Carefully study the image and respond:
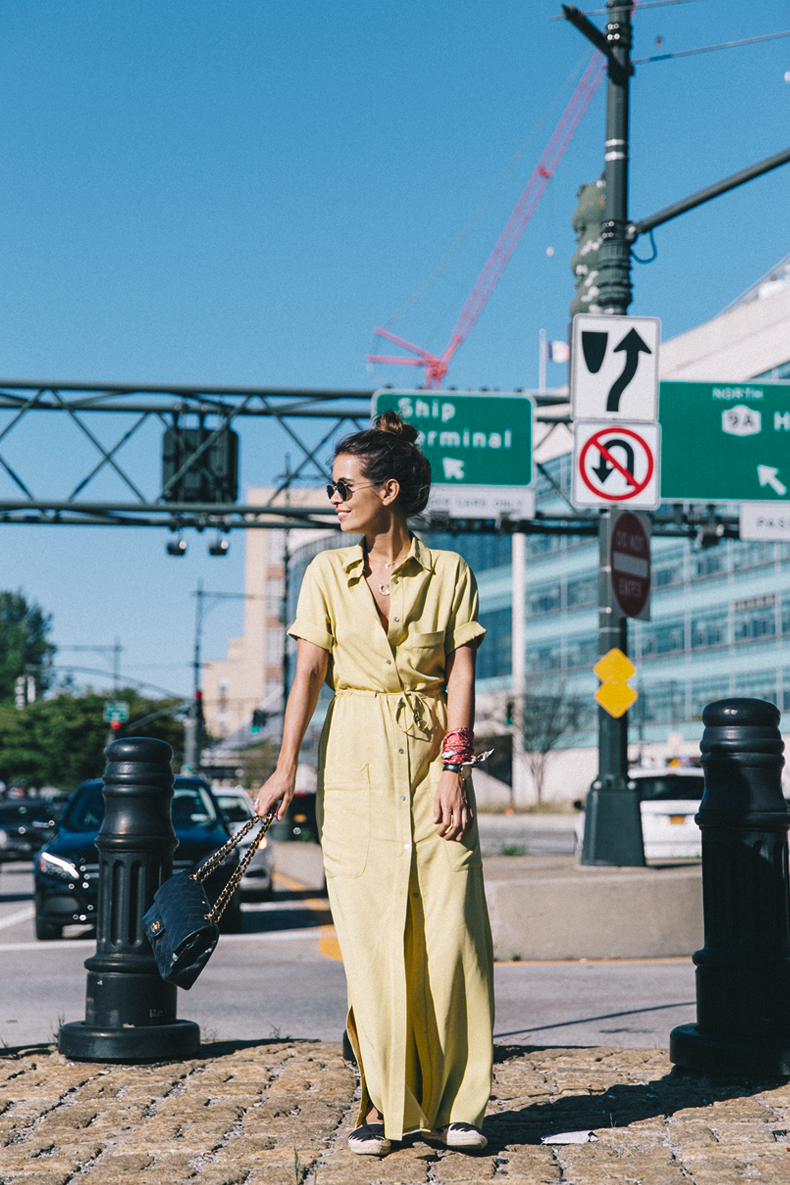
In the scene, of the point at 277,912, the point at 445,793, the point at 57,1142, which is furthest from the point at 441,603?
the point at 277,912

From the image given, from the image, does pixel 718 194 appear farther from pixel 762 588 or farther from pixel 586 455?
pixel 762 588

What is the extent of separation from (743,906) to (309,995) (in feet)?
12.3

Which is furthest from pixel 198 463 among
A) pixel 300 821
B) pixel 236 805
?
pixel 300 821

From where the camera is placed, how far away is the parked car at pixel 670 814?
18516 mm

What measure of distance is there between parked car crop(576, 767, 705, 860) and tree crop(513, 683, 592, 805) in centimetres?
5457

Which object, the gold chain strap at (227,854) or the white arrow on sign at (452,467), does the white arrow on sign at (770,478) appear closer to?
the white arrow on sign at (452,467)

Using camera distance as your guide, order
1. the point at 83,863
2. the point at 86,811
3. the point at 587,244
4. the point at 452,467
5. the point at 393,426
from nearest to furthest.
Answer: the point at 393,426, the point at 83,863, the point at 587,244, the point at 86,811, the point at 452,467

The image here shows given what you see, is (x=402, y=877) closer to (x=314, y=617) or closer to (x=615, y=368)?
(x=314, y=617)

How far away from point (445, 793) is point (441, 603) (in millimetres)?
562

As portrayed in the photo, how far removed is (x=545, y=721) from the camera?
73.9 meters

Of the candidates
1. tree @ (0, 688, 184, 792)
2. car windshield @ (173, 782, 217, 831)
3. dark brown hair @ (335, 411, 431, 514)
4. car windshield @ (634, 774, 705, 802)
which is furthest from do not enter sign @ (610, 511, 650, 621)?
Result: tree @ (0, 688, 184, 792)

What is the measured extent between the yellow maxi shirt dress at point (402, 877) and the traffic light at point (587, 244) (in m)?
8.37

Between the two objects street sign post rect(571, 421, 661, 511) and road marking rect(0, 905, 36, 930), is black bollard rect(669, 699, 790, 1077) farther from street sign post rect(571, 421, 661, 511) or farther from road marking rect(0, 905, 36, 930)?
road marking rect(0, 905, 36, 930)

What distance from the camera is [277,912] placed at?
14.1 metres
